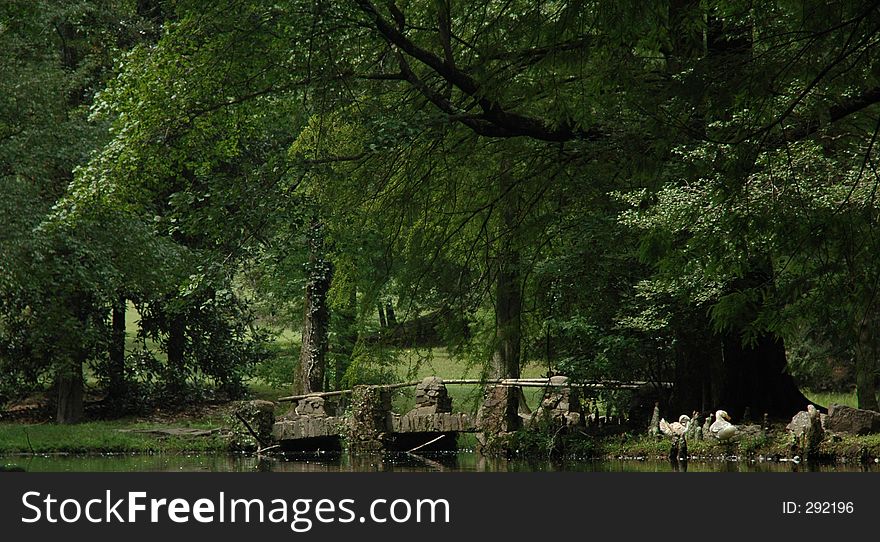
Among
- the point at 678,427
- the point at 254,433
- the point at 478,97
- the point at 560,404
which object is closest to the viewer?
the point at 478,97

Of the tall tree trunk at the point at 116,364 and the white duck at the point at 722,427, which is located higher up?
the tall tree trunk at the point at 116,364

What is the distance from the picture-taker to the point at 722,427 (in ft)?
56.6

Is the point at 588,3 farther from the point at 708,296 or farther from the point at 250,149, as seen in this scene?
the point at 250,149

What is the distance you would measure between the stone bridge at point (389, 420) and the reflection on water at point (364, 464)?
0.54m

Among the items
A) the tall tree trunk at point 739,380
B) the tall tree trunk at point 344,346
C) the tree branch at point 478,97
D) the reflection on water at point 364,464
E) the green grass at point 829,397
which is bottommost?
the reflection on water at point 364,464

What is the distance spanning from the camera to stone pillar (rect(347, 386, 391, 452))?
22.2m

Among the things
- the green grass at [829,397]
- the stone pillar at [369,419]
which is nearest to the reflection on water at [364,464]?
the stone pillar at [369,419]

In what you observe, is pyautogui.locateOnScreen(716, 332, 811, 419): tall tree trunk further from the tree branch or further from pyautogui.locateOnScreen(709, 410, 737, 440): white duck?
the tree branch

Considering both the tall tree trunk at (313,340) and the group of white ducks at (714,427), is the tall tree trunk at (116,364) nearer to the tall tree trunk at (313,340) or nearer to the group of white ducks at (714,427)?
the tall tree trunk at (313,340)

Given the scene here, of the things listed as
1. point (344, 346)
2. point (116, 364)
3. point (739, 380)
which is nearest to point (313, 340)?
point (344, 346)

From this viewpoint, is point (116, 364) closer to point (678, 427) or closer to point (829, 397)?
point (678, 427)

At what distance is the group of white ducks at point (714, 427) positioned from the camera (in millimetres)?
17219

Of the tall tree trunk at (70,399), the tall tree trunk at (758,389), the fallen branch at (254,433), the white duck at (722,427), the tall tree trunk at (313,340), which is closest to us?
the white duck at (722,427)

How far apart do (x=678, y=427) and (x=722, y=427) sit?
0.90 meters
